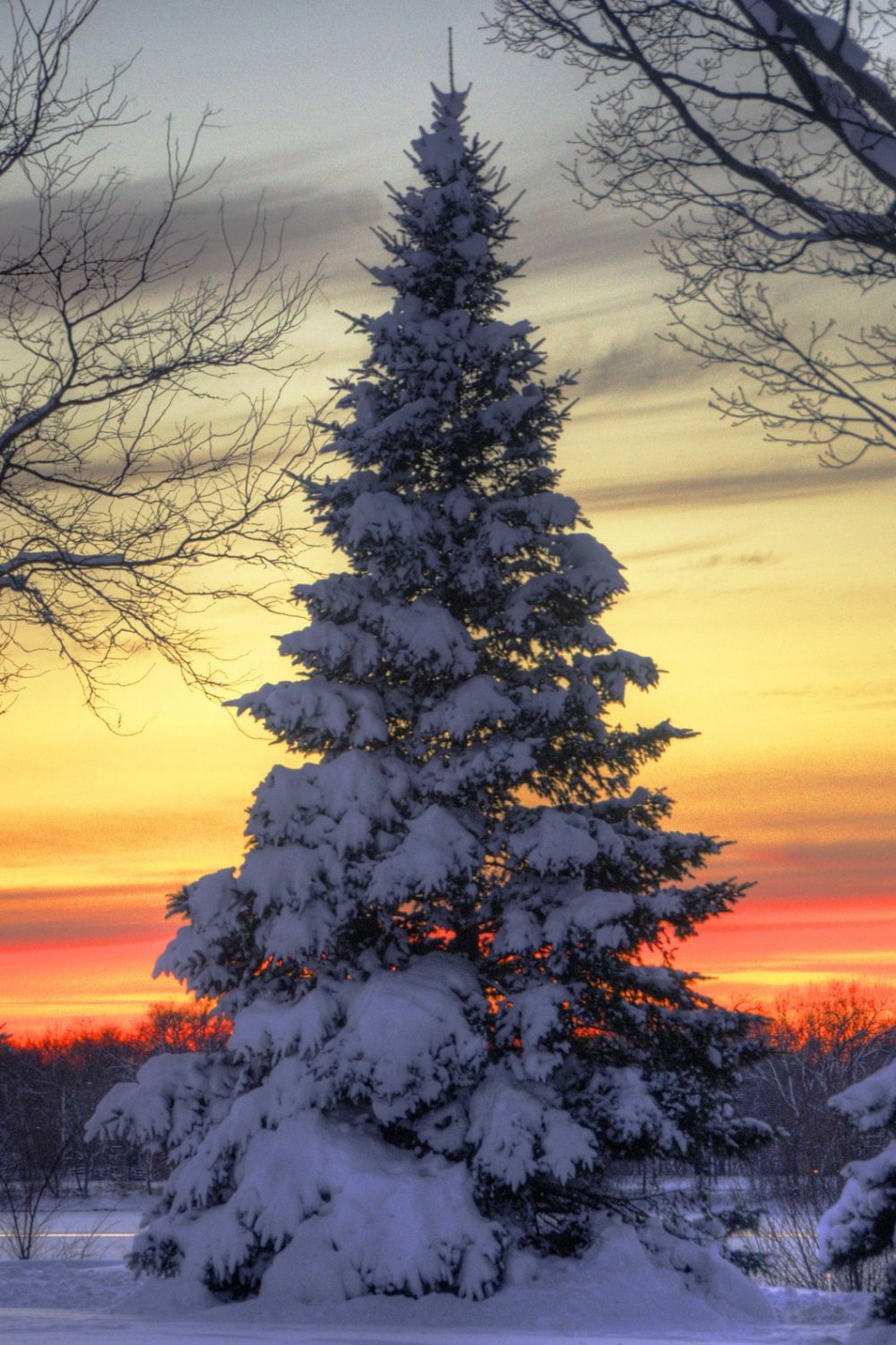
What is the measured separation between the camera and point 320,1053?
44.1 feet

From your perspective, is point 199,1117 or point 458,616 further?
point 458,616

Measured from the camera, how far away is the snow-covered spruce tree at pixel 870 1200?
803cm

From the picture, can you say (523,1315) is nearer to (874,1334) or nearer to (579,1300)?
(579,1300)

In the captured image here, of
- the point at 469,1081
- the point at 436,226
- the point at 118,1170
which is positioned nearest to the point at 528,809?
the point at 469,1081

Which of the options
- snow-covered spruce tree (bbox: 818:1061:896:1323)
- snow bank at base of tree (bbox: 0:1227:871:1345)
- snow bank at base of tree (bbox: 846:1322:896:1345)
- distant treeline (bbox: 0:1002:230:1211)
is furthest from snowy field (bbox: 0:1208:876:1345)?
distant treeline (bbox: 0:1002:230:1211)

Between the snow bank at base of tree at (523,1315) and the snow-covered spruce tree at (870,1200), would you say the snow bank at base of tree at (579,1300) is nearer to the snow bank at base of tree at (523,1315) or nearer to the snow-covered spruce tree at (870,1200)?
the snow bank at base of tree at (523,1315)

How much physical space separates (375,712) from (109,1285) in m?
7.57

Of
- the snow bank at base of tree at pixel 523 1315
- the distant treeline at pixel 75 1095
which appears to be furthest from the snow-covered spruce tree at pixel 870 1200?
the distant treeline at pixel 75 1095

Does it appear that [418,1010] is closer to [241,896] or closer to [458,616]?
[241,896]

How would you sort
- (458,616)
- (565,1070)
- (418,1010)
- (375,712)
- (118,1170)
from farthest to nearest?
(118,1170)
(458,616)
(375,712)
(565,1070)
(418,1010)

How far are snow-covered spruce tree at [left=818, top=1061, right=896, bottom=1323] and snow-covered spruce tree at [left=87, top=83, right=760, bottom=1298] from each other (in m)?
4.55

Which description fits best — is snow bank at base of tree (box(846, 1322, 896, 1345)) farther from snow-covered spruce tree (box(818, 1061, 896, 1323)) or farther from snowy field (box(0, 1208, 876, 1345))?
snowy field (box(0, 1208, 876, 1345))

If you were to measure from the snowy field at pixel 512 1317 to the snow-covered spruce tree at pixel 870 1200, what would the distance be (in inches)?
104

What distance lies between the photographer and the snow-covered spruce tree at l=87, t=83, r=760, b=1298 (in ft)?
42.7
